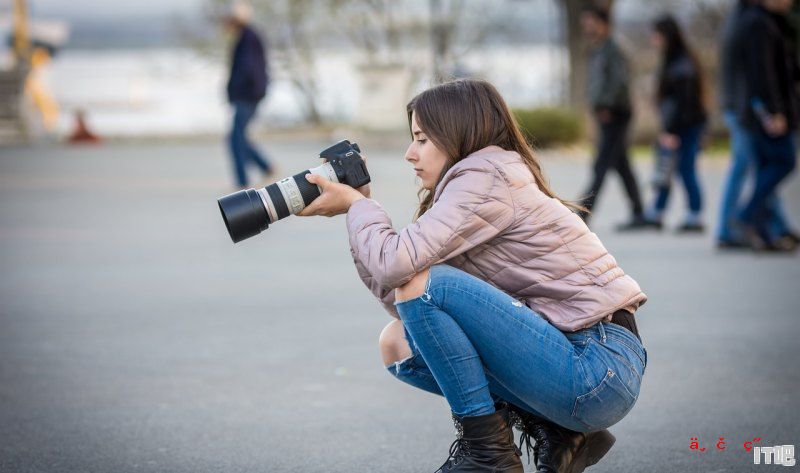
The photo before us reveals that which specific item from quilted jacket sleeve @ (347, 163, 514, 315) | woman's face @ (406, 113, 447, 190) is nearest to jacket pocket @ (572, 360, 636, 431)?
quilted jacket sleeve @ (347, 163, 514, 315)

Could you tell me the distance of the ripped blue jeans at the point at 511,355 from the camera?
291 cm

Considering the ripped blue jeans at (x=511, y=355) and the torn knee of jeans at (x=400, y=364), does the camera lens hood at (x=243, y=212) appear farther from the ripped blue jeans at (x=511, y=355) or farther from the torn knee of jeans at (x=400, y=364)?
the torn knee of jeans at (x=400, y=364)

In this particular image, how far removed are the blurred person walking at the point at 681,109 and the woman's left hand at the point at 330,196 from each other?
6.14 m

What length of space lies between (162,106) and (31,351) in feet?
92.6

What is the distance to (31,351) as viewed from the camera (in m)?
5.12

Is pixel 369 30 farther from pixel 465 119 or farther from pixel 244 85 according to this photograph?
pixel 465 119

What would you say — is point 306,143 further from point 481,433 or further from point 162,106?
point 481,433

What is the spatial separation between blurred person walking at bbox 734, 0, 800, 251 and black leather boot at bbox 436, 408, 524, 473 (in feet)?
15.9

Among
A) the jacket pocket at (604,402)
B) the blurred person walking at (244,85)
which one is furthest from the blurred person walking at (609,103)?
the jacket pocket at (604,402)

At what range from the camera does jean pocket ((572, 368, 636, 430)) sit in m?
2.92

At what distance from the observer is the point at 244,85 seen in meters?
11.5

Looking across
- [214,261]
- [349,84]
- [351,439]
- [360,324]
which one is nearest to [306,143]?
[349,84]

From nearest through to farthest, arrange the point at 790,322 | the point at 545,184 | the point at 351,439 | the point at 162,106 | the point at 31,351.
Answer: the point at 545,184 → the point at 351,439 → the point at 31,351 → the point at 790,322 → the point at 162,106

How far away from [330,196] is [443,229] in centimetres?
37
